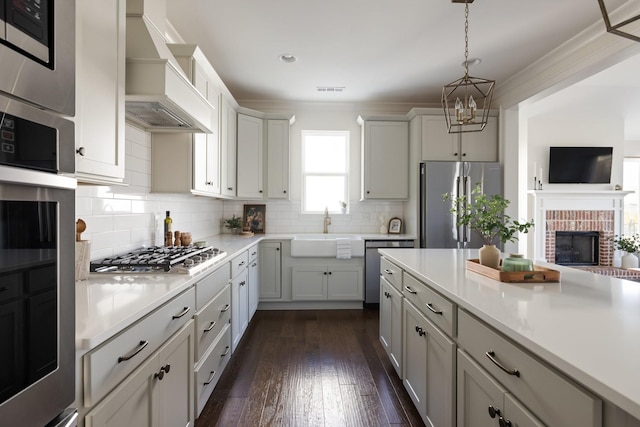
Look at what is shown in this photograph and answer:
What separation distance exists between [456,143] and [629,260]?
4.73 meters

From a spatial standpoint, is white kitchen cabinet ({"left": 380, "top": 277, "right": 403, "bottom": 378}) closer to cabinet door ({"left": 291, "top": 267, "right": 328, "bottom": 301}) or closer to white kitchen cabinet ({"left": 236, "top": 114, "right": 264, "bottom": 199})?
cabinet door ({"left": 291, "top": 267, "right": 328, "bottom": 301})

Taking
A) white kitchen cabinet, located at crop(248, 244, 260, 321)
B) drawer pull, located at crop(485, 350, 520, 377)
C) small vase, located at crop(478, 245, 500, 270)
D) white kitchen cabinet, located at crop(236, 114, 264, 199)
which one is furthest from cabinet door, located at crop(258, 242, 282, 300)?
drawer pull, located at crop(485, 350, 520, 377)

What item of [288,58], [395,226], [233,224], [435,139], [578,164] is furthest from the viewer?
[578,164]

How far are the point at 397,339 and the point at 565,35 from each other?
290 centimetres

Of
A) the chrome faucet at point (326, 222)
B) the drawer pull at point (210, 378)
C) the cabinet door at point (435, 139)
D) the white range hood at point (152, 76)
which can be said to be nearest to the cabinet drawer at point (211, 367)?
the drawer pull at point (210, 378)

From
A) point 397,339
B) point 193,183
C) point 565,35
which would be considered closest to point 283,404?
point 397,339

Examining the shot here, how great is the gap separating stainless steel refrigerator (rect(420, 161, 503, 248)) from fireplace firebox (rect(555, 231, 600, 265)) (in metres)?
3.60

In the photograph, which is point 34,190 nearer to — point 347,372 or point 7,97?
point 7,97

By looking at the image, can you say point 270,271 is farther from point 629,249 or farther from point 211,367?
point 629,249

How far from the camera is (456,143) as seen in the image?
402cm

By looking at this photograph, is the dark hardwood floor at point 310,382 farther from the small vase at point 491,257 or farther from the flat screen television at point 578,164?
the flat screen television at point 578,164

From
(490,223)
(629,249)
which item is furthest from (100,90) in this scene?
(629,249)

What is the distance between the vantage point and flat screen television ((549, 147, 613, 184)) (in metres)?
6.04

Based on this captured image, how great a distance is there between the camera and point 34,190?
61 centimetres
